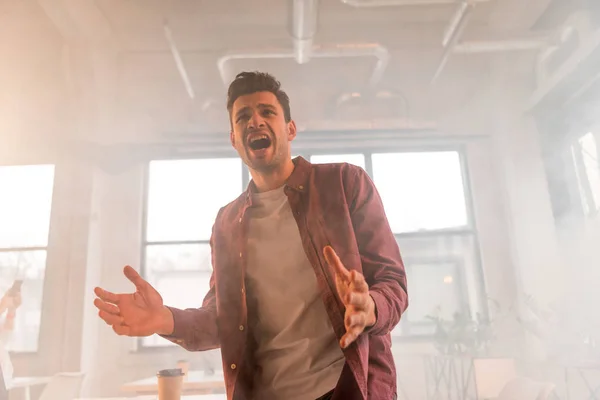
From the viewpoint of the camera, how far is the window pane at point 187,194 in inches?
95.3

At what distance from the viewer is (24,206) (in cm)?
221

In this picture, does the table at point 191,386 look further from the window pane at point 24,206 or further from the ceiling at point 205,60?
the ceiling at point 205,60

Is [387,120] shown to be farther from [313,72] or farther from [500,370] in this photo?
[500,370]

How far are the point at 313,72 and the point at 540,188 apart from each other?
1.30 metres

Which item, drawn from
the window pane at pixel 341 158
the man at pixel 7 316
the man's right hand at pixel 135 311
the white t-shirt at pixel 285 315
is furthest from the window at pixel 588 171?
the man at pixel 7 316

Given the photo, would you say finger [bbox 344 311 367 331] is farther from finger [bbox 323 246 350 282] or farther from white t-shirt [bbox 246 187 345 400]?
white t-shirt [bbox 246 187 345 400]

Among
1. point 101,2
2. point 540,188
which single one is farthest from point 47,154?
point 540,188

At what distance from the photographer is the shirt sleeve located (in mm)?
818

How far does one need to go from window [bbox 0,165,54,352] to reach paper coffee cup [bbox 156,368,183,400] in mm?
1245

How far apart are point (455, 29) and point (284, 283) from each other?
1.87 metres

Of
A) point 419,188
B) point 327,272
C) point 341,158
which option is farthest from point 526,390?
point 327,272

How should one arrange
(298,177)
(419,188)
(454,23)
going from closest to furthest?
(298,177) → (454,23) → (419,188)

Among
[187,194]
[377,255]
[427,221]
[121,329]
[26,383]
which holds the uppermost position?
[187,194]

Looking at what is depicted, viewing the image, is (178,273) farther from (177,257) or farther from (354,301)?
(354,301)
